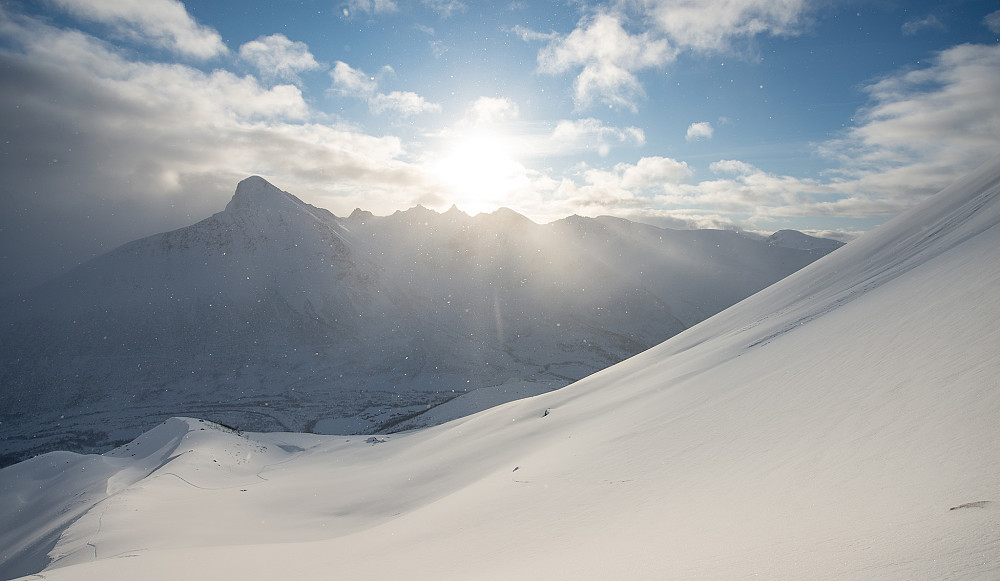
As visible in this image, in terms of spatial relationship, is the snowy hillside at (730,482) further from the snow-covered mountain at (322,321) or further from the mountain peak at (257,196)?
the mountain peak at (257,196)

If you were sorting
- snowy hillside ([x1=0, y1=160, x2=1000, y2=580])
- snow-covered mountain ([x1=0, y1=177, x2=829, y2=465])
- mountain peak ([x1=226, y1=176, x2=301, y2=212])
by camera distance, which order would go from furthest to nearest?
mountain peak ([x1=226, y1=176, x2=301, y2=212]), snow-covered mountain ([x1=0, y1=177, x2=829, y2=465]), snowy hillside ([x1=0, y1=160, x2=1000, y2=580])

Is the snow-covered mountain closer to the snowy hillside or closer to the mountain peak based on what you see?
the mountain peak

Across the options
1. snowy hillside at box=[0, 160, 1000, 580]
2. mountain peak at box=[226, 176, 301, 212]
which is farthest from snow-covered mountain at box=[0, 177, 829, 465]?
snowy hillside at box=[0, 160, 1000, 580]

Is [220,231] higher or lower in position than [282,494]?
higher

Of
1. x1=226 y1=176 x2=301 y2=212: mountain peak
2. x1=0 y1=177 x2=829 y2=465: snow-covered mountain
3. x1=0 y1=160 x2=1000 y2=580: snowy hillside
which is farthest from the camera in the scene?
x1=226 y1=176 x2=301 y2=212: mountain peak

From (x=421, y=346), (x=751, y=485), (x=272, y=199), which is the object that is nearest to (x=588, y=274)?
(x=421, y=346)

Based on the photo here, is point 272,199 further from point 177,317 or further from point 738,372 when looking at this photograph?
point 738,372

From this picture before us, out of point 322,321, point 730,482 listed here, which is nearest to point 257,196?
point 322,321
